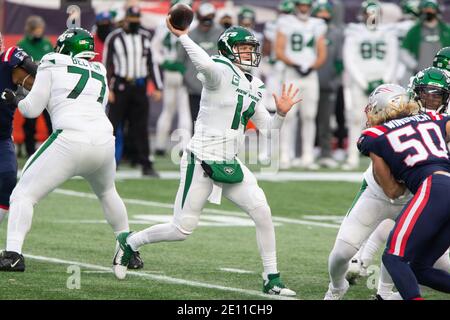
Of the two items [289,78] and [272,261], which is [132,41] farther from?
[272,261]

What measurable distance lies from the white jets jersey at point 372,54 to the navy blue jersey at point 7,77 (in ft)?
26.9

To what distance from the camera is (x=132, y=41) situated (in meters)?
15.1

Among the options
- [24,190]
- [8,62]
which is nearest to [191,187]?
[24,190]

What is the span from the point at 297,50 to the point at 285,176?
5.49 feet

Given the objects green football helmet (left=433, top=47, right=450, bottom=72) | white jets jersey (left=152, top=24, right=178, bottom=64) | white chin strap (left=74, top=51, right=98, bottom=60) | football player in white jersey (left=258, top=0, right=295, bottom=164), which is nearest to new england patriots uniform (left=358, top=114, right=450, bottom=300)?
green football helmet (left=433, top=47, right=450, bottom=72)

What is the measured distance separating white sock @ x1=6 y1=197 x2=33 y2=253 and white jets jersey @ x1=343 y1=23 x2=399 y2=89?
8.82 metres

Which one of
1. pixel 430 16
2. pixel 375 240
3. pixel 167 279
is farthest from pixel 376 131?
pixel 430 16

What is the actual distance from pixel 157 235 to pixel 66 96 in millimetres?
1114

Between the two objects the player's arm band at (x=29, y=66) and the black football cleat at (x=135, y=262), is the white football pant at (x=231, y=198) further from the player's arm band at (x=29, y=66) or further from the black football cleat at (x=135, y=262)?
the player's arm band at (x=29, y=66)

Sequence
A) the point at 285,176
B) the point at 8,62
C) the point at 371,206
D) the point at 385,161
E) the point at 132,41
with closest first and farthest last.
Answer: the point at 385,161 < the point at 371,206 < the point at 8,62 < the point at 132,41 < the point at 285,176

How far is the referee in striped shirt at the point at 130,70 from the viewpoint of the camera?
1509 centimetres

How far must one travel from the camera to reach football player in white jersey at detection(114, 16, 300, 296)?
26.6 ft

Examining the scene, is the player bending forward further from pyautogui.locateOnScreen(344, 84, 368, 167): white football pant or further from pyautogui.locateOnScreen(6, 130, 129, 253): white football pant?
pyautogui.locateOnScreen(344, 84, 368, 167): white football pant

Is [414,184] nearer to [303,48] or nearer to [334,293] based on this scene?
[334,293]
